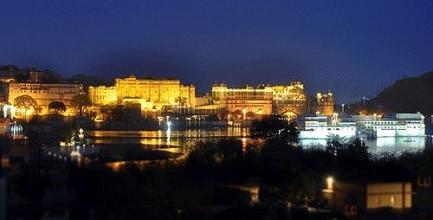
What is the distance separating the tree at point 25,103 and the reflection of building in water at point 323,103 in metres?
7.80

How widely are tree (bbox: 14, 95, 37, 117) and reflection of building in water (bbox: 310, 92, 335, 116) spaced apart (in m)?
7.80

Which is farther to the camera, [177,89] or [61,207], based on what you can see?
[177,89]

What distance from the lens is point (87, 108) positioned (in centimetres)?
1844

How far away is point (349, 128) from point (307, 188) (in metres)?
12.2

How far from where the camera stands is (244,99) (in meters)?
22.6

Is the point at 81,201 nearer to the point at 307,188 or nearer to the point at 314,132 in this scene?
the point at 307,188

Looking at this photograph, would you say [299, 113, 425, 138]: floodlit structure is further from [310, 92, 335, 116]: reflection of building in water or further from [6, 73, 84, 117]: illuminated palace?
[6, 73, 84, 117]: illuminated palace

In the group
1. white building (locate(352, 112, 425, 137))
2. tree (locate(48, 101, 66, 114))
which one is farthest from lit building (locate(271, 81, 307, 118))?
tree (locate(48, 101, 66, 114))

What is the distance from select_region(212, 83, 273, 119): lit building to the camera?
21938 millimetres

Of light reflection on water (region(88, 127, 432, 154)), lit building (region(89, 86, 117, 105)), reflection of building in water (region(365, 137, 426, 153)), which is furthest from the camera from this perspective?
lit building (region(89, 86, 117, 105))

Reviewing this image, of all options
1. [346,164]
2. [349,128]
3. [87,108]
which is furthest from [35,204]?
[87,108]

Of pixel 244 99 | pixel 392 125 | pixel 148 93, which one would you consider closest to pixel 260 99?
pixel 244 99

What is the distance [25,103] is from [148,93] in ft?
15.3

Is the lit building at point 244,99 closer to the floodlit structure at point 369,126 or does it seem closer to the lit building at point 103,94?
the lit building at point 103,94
